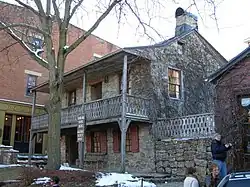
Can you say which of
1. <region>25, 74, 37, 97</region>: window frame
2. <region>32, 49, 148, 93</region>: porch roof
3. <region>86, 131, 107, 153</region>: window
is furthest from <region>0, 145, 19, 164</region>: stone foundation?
<region>25, 74, 37, 97</region>: window frame

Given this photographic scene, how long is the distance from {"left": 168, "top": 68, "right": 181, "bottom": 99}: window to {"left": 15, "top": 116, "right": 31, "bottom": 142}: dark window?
13930 mm

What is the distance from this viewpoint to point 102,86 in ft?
69.6

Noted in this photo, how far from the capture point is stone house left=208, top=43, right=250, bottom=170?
1280 cm

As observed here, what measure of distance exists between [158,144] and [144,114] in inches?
63.7

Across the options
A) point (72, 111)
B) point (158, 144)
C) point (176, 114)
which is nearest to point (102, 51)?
point (72, 111)

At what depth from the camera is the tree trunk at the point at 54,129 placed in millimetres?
12781

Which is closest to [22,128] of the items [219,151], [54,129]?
[54,129]

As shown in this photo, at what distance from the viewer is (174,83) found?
747 inches

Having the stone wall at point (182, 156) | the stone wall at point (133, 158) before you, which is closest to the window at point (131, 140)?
the stone wall at point (133, 158)

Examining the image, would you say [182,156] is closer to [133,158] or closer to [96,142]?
[133,158]

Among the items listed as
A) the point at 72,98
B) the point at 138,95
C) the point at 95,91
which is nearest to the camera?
the point at 138,95

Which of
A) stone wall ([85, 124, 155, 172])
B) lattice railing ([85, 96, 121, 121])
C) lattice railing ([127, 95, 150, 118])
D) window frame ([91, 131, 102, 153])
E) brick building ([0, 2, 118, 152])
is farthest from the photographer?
brick building ([0, 2, 118, 152])

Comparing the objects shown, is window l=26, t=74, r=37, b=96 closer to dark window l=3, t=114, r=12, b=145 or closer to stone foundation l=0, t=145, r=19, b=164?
dark window l=3, t=114, r=12, b=145

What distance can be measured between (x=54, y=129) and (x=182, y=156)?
5651 mm
